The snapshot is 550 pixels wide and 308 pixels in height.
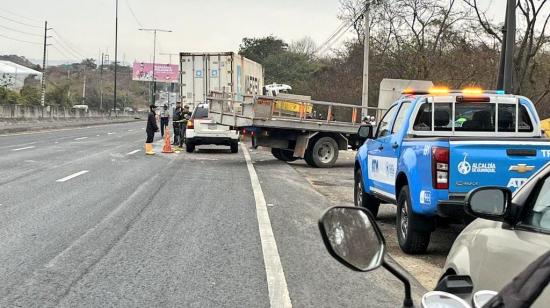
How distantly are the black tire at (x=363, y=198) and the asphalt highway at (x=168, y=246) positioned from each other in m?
0.73

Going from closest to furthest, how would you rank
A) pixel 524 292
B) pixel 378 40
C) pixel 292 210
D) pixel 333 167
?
pixel 524 292
pixel 292 210
pixel 333 167
pixel 378 40

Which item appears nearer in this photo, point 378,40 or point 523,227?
point 523,227

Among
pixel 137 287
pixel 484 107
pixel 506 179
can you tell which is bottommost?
pixel 137 287

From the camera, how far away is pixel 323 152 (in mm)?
19234

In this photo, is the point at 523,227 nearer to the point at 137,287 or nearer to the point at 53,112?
the point at 137,287

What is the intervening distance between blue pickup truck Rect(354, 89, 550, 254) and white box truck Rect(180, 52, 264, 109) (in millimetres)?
16664

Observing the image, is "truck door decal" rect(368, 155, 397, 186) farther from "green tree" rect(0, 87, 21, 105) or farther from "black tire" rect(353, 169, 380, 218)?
"green tree" rect(0, 87, 21, 105)

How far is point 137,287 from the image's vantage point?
561 cm

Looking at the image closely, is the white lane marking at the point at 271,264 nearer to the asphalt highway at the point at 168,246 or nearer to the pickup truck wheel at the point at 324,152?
the asphalt highway at the point at 168,246

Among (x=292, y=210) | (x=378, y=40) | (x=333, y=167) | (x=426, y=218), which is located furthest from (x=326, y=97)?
(x=426, y=218)

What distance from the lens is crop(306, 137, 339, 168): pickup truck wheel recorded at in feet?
62.4

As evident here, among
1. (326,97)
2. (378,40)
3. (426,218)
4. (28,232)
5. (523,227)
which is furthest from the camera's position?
(326,97)

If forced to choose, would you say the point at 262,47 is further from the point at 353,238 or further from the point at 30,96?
the point at 353,238

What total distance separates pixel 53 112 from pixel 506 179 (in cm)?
4848
